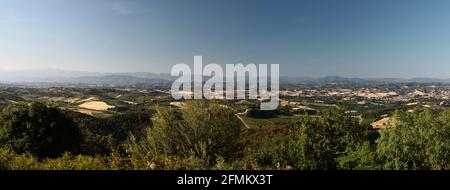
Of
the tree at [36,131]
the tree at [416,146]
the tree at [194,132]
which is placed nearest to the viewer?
the tree at [416,146]

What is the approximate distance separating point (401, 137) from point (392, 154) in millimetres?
2074

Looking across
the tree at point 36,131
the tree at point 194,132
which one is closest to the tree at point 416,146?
the tree at point 194,132

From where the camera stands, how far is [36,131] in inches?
1484

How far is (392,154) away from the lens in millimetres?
28172

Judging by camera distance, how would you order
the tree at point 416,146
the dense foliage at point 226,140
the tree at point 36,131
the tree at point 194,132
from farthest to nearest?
the tree at point 36,131 → the tree at point 194,132 → the dense foliage at point 226,140 → the tree at point 416,146

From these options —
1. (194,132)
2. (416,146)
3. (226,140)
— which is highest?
(194,132)

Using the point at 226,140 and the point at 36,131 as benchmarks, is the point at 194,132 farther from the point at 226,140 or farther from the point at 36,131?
the point at 36,131

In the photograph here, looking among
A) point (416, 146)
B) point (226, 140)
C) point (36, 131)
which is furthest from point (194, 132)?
point (36, 131)

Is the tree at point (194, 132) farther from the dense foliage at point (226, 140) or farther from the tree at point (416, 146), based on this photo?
the tree at point (416, 146)

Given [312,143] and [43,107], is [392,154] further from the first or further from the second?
[43,107]

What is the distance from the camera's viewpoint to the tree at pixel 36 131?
120ft

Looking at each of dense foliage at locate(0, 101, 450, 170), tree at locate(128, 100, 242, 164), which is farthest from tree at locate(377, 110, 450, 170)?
tree at locate(128, 100, 242, 164)
